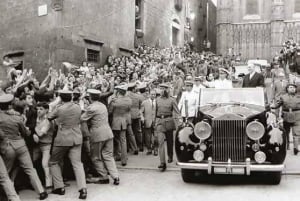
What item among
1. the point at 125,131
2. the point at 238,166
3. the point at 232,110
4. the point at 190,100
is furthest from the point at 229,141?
the point at 190,100

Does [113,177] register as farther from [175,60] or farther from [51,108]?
[175,60]

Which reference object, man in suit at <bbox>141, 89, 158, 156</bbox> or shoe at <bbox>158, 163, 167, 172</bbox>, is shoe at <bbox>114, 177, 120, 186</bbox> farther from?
man in suit at <bbox>141, 89, 158, 156</bbox>

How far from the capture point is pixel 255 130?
8.10 metres

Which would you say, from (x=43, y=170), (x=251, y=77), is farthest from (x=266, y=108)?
(x=43, y=170)

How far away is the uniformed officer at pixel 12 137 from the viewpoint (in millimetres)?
7004

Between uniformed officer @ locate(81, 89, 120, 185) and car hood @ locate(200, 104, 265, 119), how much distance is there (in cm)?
208

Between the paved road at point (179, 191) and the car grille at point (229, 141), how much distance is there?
1.88ft

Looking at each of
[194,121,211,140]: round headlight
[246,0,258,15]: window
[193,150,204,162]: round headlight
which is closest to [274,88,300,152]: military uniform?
[194,121,211,140]: round headlight

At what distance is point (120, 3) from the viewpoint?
20328 millimetres

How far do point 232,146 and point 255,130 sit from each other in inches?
20.1

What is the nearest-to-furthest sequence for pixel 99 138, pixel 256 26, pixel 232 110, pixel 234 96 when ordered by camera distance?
pixel 99 138
pixel 232 110
pixel 234 96
pixel 256 26

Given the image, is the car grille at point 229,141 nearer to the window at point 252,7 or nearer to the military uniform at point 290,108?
the military uniform at point 290,108

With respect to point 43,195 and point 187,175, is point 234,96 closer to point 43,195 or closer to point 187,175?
point 187,175

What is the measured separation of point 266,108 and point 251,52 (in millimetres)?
27033
